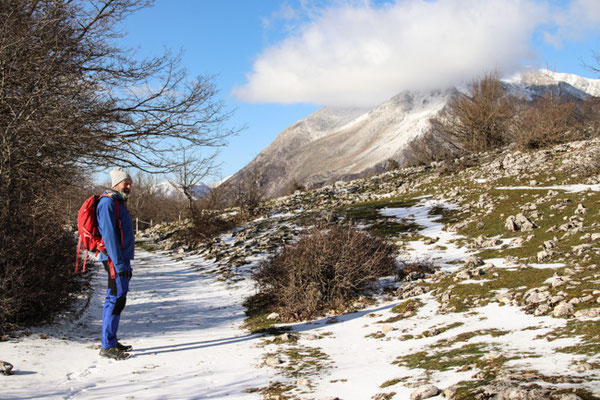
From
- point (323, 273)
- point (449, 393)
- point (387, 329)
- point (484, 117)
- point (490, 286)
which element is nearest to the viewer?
point (449, 393)

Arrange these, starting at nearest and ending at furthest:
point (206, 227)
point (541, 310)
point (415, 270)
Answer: point (541, 310)
point (415, 270)
point (206, 227)

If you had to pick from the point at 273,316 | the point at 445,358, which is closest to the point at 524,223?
the point at 273,316

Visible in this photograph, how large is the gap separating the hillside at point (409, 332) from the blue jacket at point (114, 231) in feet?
3.70

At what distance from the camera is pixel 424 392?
2.72 meters

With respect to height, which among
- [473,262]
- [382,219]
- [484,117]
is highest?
[484,117]

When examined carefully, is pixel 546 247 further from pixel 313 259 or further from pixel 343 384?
pixel 343 384

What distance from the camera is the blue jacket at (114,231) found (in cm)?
466

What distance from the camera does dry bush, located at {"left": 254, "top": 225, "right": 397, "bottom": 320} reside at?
636 cm

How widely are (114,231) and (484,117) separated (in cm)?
2191

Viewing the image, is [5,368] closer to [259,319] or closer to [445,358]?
[259,319]

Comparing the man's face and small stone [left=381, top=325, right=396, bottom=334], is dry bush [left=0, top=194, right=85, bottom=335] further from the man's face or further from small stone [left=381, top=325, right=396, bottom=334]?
small stone [left=381, top=325, right=396, bottom=334]

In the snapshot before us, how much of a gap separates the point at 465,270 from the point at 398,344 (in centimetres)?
232

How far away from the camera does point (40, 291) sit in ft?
16.3

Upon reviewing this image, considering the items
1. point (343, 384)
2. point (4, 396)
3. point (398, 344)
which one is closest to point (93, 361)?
point (4, 396)
